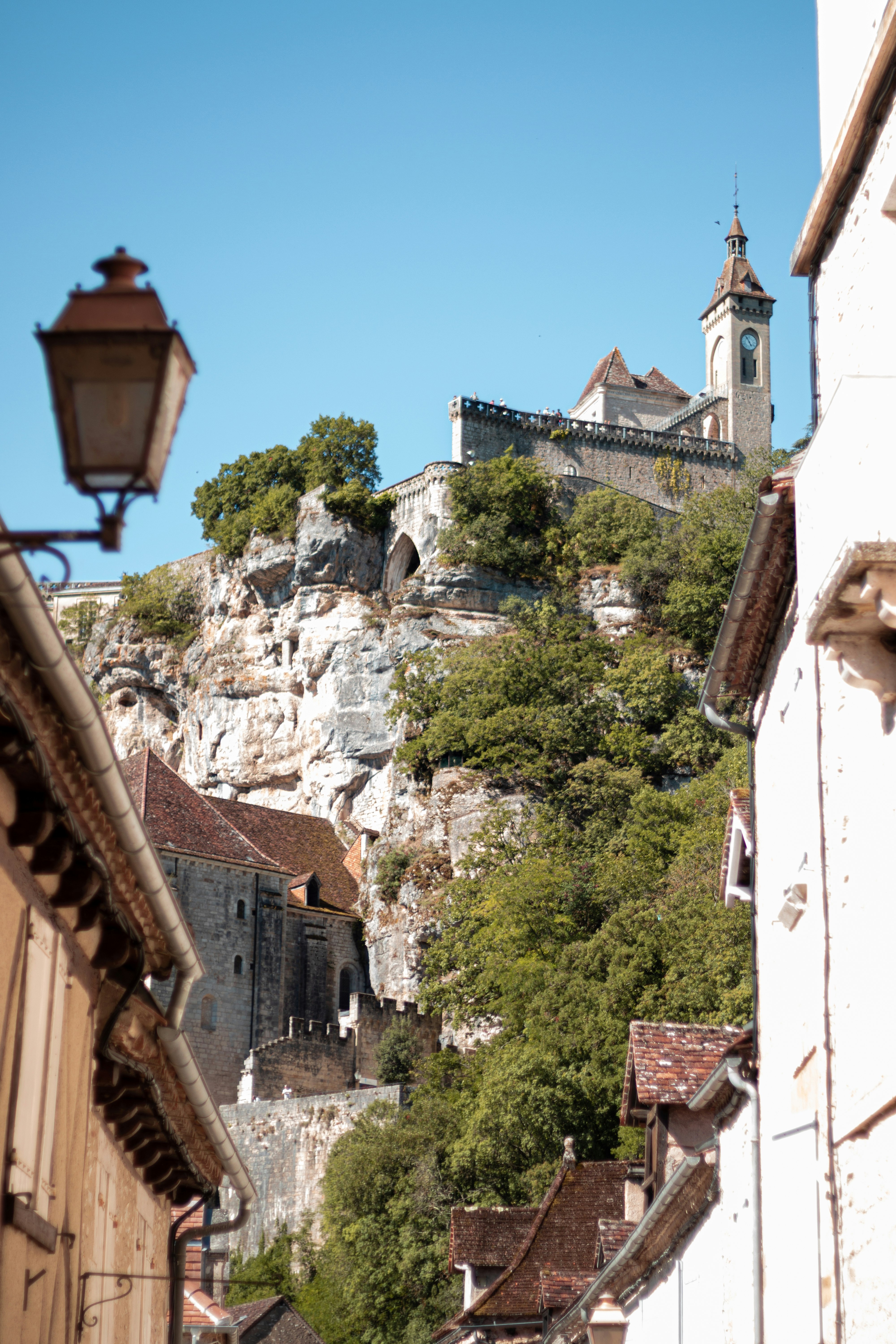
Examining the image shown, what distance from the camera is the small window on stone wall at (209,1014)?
4654cm

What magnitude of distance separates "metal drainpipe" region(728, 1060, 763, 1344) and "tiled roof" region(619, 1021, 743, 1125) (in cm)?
294

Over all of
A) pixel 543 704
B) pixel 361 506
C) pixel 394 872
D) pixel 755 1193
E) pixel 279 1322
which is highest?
pixel 361 506

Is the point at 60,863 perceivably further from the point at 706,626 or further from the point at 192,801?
the point at 706,626

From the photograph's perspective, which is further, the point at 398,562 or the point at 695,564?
the point at 398,562

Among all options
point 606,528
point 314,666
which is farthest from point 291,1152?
point 606,528

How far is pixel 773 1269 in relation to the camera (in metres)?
11.6

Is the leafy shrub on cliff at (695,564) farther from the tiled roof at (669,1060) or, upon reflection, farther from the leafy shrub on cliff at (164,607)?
the tiled roof at (669,1060)

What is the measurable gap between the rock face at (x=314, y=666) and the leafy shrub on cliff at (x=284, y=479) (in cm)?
102

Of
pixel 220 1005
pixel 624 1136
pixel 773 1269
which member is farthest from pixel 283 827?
pixel 773 1269

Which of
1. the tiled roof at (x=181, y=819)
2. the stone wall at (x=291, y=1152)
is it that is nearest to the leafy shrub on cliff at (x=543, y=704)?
the tiled roof at (x=181, y=819)

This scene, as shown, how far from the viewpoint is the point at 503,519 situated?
61.5 meters

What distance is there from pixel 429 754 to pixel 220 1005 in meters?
11.6

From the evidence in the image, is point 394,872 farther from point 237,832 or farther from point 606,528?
point 606,528

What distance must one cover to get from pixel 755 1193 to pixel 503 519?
50.3 metres
